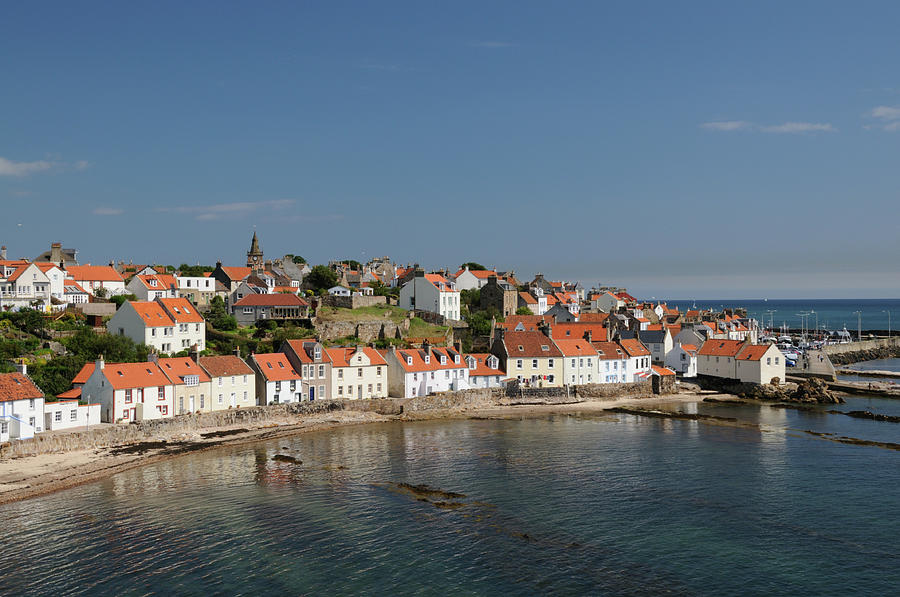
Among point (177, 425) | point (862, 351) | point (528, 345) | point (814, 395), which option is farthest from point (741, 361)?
point (177, 425)

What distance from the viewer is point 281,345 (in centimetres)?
7125

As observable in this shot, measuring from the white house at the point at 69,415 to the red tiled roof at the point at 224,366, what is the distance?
9.86m

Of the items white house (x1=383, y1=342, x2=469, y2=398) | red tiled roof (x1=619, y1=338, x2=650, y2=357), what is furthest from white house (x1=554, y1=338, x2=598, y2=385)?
white house (x1=383, y1=342, x2=469, y2=398)

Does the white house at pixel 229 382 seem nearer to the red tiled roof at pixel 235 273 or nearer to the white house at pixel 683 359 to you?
the red tiled roof at pixel 235 273

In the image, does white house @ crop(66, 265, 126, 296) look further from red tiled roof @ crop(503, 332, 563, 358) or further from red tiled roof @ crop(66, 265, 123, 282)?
red tiled roof @ crop(503, 332, 563, 358)

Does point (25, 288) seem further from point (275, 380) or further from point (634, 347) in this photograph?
point (634, 347)

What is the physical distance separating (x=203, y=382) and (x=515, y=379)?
112 ft

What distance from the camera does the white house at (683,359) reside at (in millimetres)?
92688

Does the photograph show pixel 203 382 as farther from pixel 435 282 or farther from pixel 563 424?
pixel 435 282

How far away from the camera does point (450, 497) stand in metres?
40.7

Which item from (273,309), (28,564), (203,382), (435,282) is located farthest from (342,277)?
(28,564)

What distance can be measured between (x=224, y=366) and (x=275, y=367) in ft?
16.1

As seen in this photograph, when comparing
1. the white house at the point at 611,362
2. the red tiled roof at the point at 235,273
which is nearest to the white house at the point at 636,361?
the white house at the point at 611,362

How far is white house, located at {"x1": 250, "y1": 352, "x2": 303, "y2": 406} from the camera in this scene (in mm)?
62875
